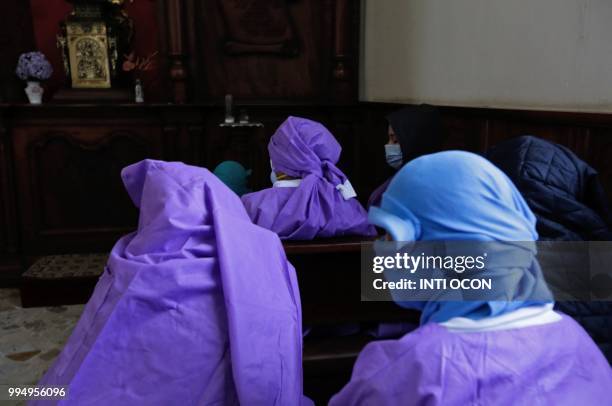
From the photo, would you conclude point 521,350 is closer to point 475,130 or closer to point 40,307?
point 475,130

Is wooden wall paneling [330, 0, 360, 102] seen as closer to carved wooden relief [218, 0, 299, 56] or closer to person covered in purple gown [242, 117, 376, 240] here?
carved wooden relief [218, 0, 299, 56]

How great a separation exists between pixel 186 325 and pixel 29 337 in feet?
6.47

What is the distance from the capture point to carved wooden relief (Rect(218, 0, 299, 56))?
154 inches

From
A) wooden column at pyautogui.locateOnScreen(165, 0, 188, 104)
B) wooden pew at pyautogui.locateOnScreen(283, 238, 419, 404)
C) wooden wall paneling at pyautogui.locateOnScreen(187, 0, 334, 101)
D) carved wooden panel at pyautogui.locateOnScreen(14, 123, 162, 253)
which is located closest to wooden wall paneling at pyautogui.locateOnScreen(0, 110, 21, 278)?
carved wooden panel at pyautogui.locateOnScreen(14, 123, 162, 253)

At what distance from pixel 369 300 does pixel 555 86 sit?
104 cm

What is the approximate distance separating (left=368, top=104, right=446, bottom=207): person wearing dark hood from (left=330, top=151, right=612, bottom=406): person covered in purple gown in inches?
58.0

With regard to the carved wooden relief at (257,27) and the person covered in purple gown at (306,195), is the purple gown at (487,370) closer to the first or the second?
the person covered in purple gown at (306,195)

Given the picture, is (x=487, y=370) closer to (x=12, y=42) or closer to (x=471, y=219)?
(x=471, y=219)

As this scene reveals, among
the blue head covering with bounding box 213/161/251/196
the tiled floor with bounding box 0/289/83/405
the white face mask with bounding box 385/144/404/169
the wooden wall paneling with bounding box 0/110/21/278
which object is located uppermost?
the white face mask with bounding box 385/144/404/169

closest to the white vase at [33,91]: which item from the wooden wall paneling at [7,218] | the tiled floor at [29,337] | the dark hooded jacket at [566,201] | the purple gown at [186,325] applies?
the wooden wall paneling at [7,218]

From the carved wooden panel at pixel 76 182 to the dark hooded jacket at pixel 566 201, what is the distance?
9.75 ft

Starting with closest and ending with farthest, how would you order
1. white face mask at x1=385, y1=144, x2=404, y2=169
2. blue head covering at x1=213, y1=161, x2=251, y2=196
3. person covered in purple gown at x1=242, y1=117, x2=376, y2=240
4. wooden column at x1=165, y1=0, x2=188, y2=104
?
person covered in purple gown at x1=242, y1=117, x2=376, y2=240 → white face mask at x1=385, y1=144, x2=404, y2=169 → blue head covering at x1=213, y1=161, x2=251, y2=196 → wooden column at x1=165, y1=0, x2=188, y2=104

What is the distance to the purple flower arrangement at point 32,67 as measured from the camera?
3516 mm

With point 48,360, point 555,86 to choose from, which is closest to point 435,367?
point 555,86
